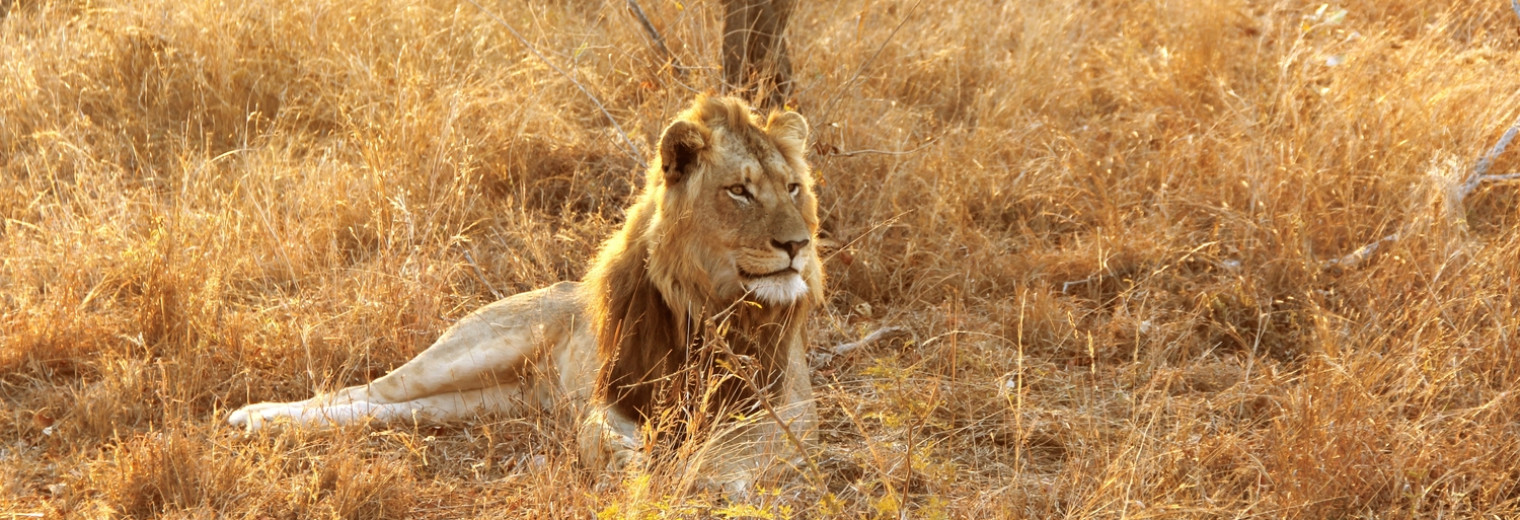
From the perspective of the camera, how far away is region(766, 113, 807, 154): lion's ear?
429 cm

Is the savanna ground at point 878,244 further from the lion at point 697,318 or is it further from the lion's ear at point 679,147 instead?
the lion's ear at point 679,147

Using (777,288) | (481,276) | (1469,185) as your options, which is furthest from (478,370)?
(1469,185)

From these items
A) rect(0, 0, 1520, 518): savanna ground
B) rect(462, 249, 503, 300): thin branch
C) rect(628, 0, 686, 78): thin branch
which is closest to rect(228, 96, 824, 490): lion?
rect(0, 0, 1520, 518): savanna ground

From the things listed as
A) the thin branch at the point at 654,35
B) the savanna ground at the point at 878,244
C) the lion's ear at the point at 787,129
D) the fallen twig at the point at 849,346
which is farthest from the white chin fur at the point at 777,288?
the thin branch at the point at 654,35

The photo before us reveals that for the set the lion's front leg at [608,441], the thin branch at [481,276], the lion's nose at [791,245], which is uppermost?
the lion's nose at [791,245]

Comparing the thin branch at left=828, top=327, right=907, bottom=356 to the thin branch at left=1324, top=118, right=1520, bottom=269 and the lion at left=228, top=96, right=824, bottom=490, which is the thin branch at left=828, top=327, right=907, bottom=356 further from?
the thin branch at left=1324, top=118, right=1520, bottom=269

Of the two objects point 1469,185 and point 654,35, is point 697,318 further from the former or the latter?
point 1469,185

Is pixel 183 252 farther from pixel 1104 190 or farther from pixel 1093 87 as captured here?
pixel 1093 87

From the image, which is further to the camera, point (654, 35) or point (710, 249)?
point (654, 35)

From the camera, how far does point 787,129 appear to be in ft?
14.2

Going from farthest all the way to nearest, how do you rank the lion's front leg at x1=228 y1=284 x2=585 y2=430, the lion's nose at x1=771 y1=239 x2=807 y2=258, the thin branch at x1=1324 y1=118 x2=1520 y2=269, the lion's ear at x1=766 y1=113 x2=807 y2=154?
1. the thin branch at x1=1324 y1=118 x2=1520 y2=269
2. the lion's front leg at x1=228 y1=284 x2=585 y2=430
3. the lion's ear at x1=766 y1=113 x2=807 y2=154
4. the lion's nose at x1=771 y1=239 x2=807 y2=258

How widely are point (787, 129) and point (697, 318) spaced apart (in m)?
0.67

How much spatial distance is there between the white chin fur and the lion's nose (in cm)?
7

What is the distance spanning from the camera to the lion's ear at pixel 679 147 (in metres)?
3.99
